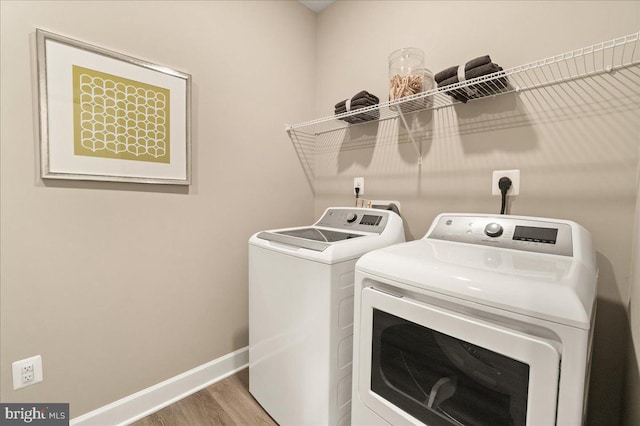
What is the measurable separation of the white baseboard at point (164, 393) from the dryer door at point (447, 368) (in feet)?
3.58

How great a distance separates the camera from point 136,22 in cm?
137

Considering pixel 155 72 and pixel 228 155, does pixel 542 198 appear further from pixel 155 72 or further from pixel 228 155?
pixel 155 72

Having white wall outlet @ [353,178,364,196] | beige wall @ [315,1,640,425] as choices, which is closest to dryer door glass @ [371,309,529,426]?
beige wall @ [315,1,640,425]

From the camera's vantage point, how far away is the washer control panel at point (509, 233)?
100 cm

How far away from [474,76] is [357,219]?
866 millimetres

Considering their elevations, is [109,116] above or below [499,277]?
above

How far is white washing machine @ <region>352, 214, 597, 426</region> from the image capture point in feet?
2.07

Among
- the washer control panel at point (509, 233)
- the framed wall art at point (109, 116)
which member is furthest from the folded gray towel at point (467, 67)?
the framed wall art at point (109, 116)

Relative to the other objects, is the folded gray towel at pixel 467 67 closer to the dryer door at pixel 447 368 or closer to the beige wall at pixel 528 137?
the beige wall at pixel 528 137

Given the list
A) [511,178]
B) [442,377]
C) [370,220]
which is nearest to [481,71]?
[511,178]

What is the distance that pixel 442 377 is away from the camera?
33.0 inches

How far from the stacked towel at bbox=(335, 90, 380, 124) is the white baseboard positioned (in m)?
1.66

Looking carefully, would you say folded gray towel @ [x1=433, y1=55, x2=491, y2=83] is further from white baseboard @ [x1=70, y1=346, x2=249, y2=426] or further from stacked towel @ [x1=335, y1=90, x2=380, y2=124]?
white baseboard @ [x1=70, y1=346, x2=249, y2=426]

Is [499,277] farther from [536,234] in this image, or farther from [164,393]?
[164,393]
